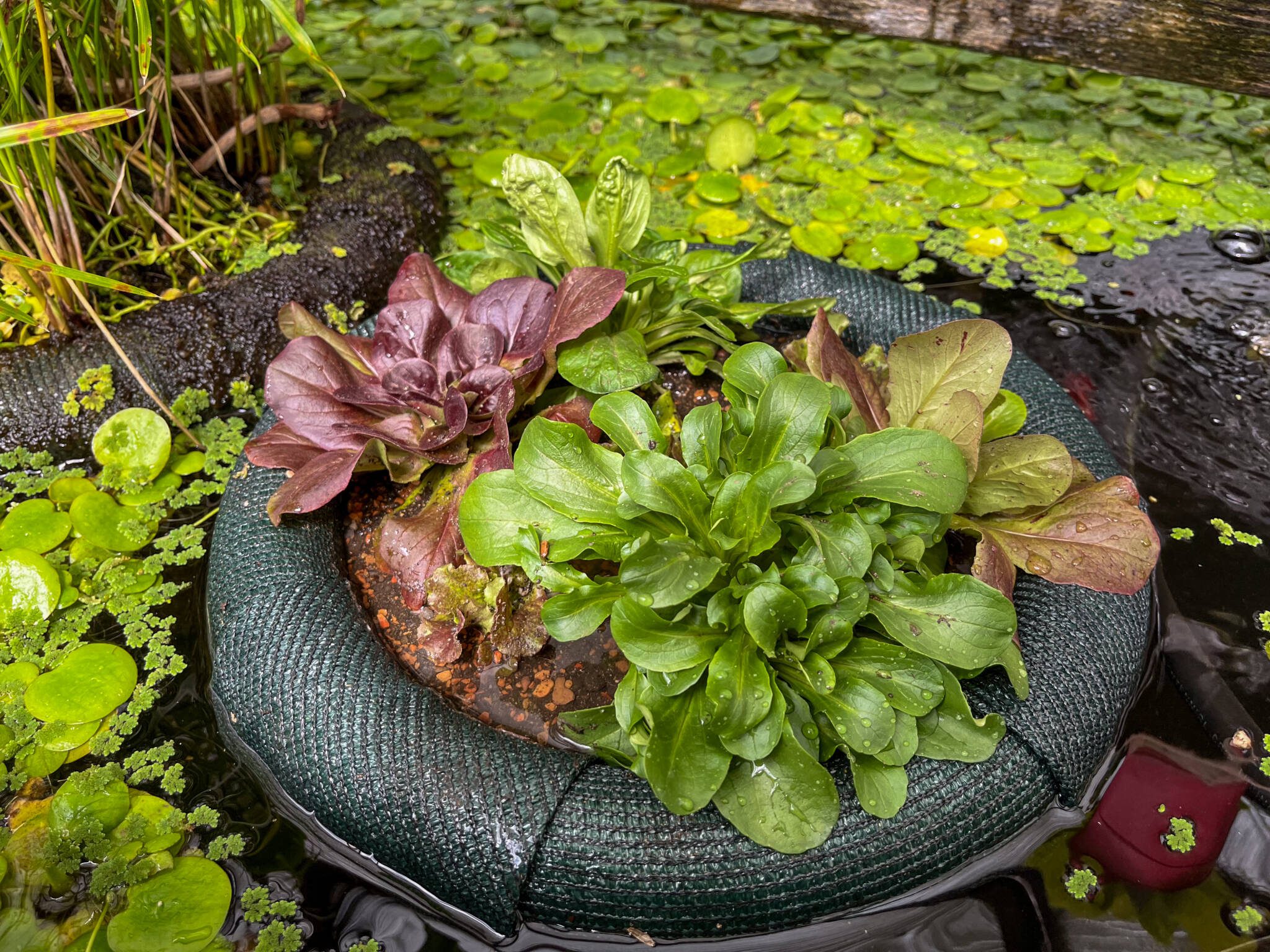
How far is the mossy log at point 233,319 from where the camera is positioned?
1831 millimetres

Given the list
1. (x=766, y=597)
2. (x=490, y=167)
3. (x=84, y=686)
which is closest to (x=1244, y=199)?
(x=490, y=167)

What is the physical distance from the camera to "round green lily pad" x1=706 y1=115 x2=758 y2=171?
8.58ft

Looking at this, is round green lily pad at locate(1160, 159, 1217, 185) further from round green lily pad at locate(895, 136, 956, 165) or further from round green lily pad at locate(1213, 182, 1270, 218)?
round green lily pad at locate(895, 136, 956, 165)

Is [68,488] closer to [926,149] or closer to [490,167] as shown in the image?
[490,167]

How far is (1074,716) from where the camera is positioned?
3.88 feet

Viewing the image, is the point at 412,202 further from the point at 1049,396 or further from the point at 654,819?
the point at 654,819

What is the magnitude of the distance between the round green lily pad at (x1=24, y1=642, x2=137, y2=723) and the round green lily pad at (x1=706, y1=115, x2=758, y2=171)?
1943mm

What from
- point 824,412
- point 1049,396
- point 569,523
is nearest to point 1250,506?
point 1049,396

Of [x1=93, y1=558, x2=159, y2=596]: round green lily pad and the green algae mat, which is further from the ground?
the green algae mat

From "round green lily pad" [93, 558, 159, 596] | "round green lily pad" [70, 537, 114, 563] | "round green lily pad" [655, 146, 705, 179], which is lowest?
"round green lily pad" [93, 558, 159, 596]

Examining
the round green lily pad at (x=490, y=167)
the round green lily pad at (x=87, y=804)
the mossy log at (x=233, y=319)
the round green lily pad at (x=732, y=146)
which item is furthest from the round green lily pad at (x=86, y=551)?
the round green lily pad at (x=732, y=146)

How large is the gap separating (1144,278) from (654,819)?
1919 mm

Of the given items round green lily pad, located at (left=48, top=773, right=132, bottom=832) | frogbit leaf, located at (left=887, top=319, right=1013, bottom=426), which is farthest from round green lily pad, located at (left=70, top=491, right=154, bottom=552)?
frogbit leaf, located at (left=887, top=319, right=1013, bottom=426)

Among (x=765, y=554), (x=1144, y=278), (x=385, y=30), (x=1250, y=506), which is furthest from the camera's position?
(x=385, y=30)
